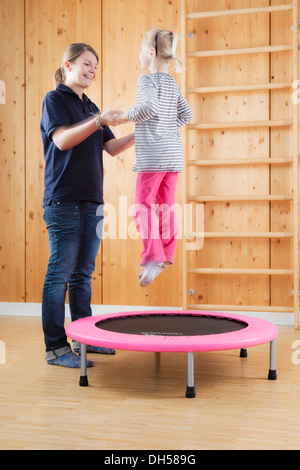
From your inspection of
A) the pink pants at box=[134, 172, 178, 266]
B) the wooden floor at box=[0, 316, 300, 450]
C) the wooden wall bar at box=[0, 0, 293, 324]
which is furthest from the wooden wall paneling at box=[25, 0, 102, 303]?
the pink pants at box=[134, 172, 178, 266]

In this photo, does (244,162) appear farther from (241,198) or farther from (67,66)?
(67,66)

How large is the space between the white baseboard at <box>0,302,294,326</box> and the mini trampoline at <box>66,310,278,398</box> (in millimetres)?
1128

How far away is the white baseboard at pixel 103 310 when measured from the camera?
4.27m

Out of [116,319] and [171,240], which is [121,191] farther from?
[171,240]

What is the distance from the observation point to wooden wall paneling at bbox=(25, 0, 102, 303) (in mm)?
4621

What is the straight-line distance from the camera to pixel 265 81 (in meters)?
4.30

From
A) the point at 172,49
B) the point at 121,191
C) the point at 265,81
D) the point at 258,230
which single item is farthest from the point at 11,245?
the point at 172,49

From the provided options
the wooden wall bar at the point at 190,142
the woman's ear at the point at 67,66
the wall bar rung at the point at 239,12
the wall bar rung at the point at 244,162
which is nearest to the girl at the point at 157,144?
the woman's ear at the point at 67,66

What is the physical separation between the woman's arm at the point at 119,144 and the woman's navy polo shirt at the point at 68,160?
0.09 metres

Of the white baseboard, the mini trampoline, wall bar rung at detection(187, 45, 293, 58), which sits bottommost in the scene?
the white baseboard

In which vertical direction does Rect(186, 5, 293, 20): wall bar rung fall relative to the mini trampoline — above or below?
above

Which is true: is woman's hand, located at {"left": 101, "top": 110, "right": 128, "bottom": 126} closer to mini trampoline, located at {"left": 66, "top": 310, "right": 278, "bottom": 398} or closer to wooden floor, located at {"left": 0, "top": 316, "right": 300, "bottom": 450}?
mini trampoline, located at {"left": 66, "top": 310, "right": 278, "bottom": 398}

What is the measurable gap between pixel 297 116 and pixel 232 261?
1219 millimetres

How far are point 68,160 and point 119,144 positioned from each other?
28cm
